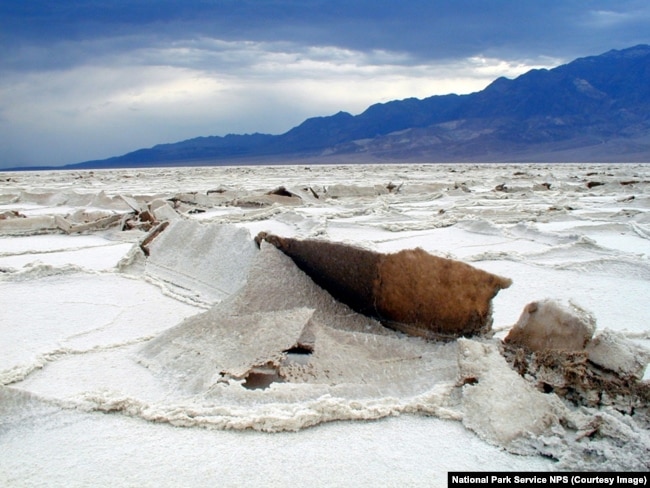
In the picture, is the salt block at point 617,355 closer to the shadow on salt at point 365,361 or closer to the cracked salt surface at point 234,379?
the shadow on salt at point 365,361

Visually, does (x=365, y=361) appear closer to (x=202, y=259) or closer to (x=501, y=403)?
(x=501, y=403)

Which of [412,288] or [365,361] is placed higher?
[412,288]

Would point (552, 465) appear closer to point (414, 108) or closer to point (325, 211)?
point (325, 211)

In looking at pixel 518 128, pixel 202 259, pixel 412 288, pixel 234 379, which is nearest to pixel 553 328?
pixel 412 288

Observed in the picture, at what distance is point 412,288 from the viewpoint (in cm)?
193

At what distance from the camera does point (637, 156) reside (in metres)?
58.3

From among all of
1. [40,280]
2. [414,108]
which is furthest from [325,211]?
[414,108]

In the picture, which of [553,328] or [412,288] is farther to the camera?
[412,288]

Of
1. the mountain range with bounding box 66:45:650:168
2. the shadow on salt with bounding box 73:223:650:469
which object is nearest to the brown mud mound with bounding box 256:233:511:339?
the shadow on salt with bounding box 73:223:650:469

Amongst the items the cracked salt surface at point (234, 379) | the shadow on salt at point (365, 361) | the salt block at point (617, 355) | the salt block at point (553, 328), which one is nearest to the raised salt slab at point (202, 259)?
the cracked salt surface at point (234, 379)

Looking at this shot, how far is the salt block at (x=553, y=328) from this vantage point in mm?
1573

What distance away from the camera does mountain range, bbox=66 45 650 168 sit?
7219cm

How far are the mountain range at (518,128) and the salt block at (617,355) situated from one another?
5962cm

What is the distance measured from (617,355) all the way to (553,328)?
168mm
